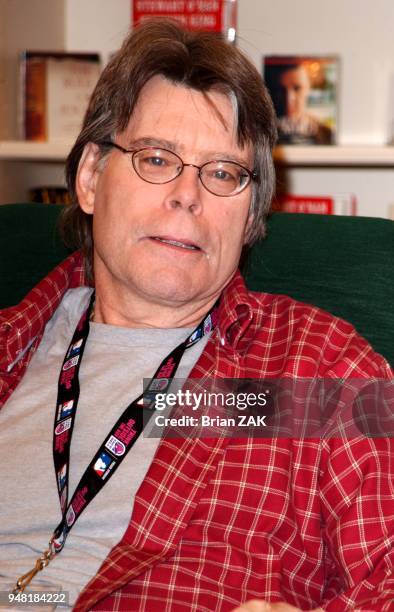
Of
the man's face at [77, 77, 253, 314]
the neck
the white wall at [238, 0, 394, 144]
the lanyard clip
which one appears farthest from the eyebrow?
the white wall at [238, 0, 394, 144]

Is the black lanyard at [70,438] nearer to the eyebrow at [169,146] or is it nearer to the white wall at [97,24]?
the eyebrow at [169,146]

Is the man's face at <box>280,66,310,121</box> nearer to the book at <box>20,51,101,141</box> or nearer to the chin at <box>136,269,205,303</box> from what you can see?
the book at <box>20,51,101,141</box>

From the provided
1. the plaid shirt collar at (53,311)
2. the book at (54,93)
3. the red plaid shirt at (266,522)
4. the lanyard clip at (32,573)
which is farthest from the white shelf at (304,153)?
the lanyard clip at (32,573)

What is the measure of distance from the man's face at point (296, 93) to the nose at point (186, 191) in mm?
1121

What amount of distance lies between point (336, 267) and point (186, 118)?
391 millimetres

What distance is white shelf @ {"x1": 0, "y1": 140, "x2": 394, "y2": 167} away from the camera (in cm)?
246

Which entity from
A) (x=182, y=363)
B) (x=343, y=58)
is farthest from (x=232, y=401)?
(x=343, y=58)

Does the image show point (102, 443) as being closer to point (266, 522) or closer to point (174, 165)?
point (266, 522)

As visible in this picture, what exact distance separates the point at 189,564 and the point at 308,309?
47 cm

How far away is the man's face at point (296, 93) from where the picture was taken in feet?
8.45

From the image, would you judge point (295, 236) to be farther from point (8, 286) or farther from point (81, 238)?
point (8, 286)

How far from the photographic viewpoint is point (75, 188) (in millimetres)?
1779

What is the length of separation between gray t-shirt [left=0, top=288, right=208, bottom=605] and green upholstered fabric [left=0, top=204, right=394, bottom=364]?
0.24 metres

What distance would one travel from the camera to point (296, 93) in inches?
102
